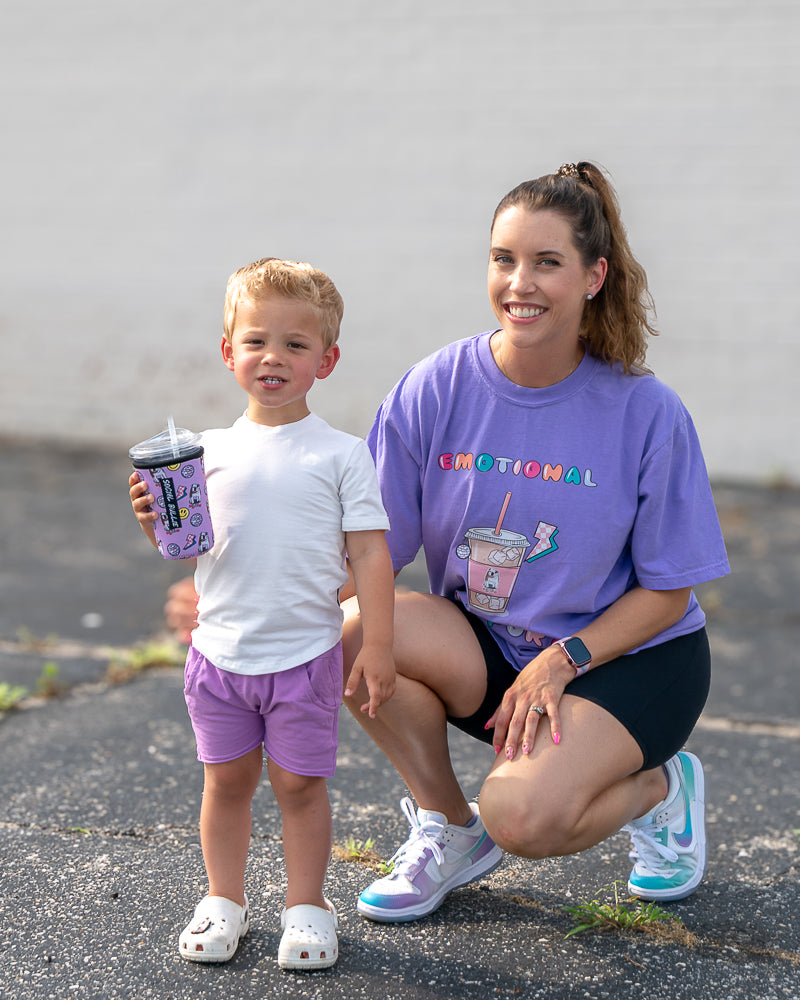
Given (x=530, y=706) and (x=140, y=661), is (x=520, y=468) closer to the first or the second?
(x=530, y=706)

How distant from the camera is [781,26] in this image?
22.3 feet

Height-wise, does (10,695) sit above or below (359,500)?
below

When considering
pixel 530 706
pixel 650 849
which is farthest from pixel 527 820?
pixel 650 849

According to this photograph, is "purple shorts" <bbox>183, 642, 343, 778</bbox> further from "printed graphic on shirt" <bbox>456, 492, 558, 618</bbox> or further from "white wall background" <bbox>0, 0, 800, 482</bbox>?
"white wall background" <bbox>0, 0, 800, 482</bbox>

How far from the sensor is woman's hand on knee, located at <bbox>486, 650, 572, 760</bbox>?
2350 mm

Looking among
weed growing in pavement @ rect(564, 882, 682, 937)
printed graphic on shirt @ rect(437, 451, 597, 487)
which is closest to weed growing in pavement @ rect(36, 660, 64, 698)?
printed graphic on shirt @ rect(437, 451, 597, 487)

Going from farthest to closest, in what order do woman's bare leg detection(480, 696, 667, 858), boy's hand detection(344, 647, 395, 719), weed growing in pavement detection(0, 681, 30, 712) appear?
weed growing in pavement detection(0, 681, 30, 712)
woman's bare leg detection(480, 696, 667, 858)
boy's hand detection(344, 647, 395, 719)

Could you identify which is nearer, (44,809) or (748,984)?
(748,984)

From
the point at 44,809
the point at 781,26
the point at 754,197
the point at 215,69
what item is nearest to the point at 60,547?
the point at 44,809

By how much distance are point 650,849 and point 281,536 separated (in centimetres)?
120

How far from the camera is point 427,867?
2.47 metres

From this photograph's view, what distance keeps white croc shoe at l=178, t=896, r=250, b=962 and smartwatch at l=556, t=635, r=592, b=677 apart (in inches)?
34.9

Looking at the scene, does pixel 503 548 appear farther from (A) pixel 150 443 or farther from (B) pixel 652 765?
(A) pixel 150 443

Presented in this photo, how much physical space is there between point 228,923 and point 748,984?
3.48 ft
